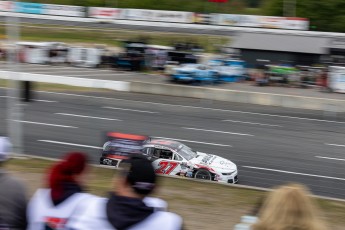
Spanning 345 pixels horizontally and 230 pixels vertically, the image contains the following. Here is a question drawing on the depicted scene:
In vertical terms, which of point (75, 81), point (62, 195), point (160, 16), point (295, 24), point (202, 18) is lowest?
point (75, 81)

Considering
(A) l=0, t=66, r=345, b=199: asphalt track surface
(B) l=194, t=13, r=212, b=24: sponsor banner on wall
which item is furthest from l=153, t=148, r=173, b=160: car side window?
(B) l=194, t=13, r=212, b=24: sponsor banner on wall

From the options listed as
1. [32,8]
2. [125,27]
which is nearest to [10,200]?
[125,27]

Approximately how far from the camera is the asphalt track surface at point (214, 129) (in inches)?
645

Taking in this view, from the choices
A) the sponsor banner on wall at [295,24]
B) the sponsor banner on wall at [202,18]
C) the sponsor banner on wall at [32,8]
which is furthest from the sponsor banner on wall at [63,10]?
the sponsor banner on wall at [295,24]

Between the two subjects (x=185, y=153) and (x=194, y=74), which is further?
(x=194, y=74)

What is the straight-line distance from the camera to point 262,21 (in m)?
61.4

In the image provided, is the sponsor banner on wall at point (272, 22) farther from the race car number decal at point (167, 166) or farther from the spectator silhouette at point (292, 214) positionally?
the spectator silhouette at point (292, 214)

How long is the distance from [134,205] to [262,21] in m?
59.9

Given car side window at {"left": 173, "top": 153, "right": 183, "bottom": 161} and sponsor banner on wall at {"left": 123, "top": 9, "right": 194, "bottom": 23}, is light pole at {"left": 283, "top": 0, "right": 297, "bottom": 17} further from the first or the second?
car side window at {"left": 173, "top": 153, "right": 183, "bottom": 161}

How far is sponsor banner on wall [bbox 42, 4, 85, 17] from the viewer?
67562mm

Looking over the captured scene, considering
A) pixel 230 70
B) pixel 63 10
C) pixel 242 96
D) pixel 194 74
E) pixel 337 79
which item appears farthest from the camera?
pixel 63 10

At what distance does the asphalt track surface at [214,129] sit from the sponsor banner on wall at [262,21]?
113 ft

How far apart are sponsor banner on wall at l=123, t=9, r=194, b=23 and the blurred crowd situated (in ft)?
202

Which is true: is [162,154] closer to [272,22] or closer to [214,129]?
[214,129]
